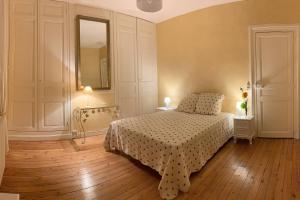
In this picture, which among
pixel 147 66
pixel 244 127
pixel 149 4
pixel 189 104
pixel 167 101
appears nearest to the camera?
pixel 149 4

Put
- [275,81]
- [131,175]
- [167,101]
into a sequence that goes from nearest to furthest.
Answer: [131,175] → [275,81] → [167,101]

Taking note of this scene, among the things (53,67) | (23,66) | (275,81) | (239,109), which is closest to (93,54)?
(53,67)

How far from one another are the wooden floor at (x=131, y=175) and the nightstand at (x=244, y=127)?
0.18m

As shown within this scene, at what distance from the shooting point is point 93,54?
4.29 meters

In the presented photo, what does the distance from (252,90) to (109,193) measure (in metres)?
3.12

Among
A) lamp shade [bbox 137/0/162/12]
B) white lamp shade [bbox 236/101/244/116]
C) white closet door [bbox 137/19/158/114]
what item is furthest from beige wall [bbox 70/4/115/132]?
white lamp shade [bbox 236/101/244/116]

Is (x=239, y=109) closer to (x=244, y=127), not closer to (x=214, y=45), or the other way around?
(x=244, y=127)

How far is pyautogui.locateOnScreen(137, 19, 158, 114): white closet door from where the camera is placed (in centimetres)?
509

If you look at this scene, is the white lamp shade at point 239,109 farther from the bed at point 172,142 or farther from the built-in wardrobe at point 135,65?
the built-in wardrobe at point 135,65

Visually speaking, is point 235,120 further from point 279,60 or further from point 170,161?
point 170,161

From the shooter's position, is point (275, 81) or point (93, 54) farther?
point (93, 54)

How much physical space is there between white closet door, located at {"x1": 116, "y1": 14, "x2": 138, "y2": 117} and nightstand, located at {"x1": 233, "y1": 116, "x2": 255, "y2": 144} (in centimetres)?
227

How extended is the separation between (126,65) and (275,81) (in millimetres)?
2987

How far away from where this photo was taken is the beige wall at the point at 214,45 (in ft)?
12.5
